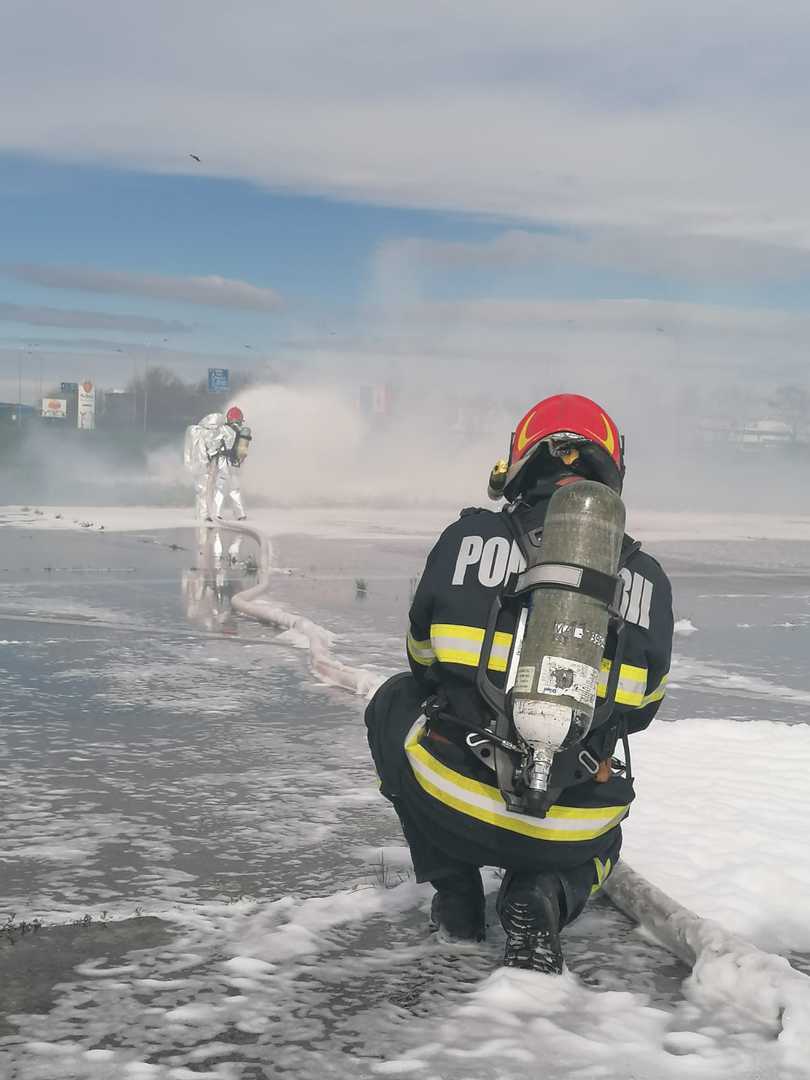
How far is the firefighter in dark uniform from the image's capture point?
3664 millimetres

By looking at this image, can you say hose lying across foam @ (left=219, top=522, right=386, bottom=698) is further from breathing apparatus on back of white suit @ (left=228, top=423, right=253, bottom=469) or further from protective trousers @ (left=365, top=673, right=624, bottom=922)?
breathing apparatus on back of white suit @ (left=228, top=423, right=253, bottom=469)

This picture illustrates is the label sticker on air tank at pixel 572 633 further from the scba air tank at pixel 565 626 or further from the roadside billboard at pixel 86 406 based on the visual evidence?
the roadside billboard at pixel 86 406

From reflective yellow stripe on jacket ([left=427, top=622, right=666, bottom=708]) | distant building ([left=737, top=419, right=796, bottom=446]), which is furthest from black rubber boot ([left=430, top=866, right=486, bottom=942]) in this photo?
distant building ([left=737, top=419, right=796, bottom=446])

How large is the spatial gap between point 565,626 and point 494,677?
0.30 metres

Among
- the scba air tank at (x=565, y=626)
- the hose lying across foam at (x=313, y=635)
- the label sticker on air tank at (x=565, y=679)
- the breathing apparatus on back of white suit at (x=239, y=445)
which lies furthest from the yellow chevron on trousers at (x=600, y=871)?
the breathing apparatus on back of white suit at (x=239, y=445)

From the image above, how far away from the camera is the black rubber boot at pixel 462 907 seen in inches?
155

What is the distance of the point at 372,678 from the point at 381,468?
42287mm

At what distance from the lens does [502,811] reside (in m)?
3.68

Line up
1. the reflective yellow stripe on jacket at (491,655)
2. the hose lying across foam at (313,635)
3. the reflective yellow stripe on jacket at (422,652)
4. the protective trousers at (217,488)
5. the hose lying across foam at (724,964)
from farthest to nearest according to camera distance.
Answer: the protective trousers at (217,488) → the hose lying across foam at (313,635) → the reflective yellow stripe on jacket at (422,652) → the reflective yellow stripe on jacket at (491,655) → the hose lying across foam at (724,964)

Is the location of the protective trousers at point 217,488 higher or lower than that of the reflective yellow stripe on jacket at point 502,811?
higher

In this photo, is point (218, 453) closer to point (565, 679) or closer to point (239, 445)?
point (239, 445)

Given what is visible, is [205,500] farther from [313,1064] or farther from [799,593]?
[313,1064]

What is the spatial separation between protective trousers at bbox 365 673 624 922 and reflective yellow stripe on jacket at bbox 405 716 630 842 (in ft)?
0.05

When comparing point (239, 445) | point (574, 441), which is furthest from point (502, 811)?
point (239, 445)
